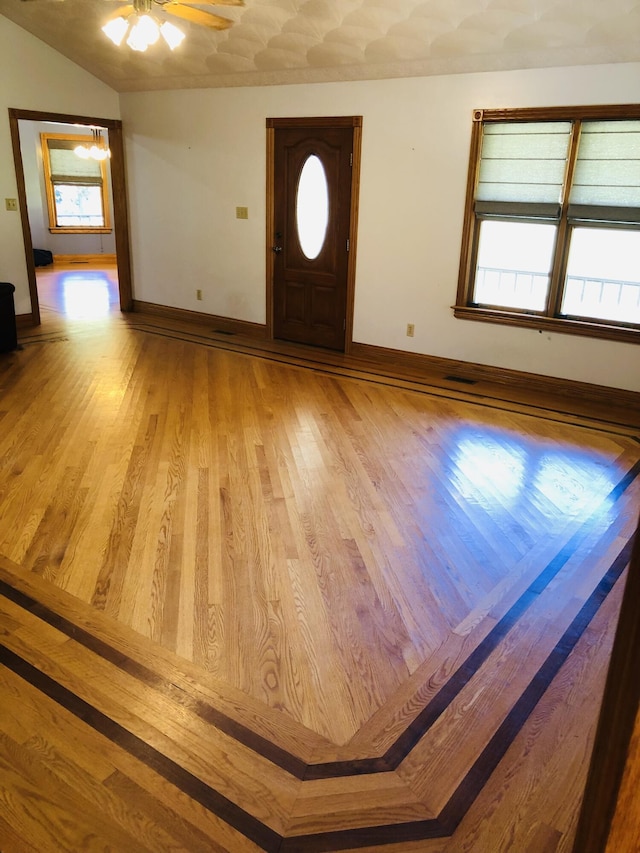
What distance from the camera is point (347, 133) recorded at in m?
6.15

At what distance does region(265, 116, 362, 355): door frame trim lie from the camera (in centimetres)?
611

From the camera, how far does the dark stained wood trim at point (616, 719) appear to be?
0.70 meters

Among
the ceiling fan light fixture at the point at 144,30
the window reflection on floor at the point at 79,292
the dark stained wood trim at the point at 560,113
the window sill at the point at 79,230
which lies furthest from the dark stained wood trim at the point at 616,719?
the window sill at the point at 79,230

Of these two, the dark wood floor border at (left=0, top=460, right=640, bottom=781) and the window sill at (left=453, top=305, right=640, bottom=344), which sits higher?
the window sill at (left=453, top=305, right=640, bottom=344)

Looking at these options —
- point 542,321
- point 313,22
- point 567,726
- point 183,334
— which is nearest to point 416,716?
point 567,726

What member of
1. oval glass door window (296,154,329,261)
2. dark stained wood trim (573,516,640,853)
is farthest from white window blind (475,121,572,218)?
dark stained wood trim (573,516,640,853)

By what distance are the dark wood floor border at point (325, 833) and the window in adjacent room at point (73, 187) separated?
1169cm

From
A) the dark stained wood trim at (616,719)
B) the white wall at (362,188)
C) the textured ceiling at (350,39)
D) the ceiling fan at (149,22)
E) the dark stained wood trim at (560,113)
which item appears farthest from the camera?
the white wall at (362,188)

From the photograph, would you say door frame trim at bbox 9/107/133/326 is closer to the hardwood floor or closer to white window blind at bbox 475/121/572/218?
the hardwood floor

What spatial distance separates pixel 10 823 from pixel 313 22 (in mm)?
5637

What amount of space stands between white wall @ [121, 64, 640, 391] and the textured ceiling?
5.6 inches

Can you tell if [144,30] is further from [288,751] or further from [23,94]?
[288,751]

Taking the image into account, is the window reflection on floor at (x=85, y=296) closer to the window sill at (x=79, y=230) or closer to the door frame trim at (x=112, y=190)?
the door frame trim at (x=112, y=190)

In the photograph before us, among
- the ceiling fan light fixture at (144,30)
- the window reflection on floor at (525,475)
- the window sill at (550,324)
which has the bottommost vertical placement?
the window reflection on floor at (525,475)
